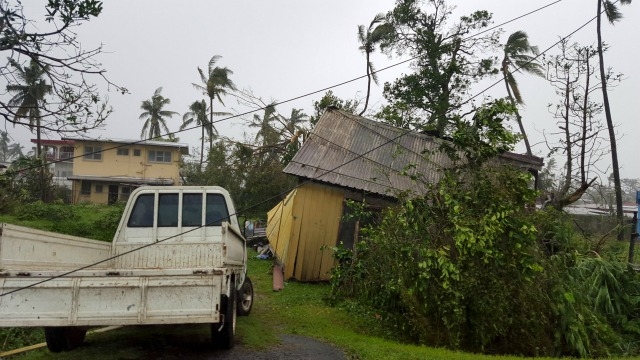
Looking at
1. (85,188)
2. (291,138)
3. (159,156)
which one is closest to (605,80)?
(291,138)

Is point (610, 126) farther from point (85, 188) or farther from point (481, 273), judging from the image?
point (85, 188)

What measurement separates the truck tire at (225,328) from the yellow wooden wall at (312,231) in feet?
23.7

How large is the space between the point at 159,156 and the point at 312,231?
1127 inches

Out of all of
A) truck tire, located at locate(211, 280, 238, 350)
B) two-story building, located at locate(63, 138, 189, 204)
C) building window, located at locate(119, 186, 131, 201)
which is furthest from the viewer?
building window, located at locate(119, 186, 131, 201)

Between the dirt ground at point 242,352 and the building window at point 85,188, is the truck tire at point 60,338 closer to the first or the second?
the dirt ground at point 242,352

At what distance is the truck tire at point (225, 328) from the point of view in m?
6.43

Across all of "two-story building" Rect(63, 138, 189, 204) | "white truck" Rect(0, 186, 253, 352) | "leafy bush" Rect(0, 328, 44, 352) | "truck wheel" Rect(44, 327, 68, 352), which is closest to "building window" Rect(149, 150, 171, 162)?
"two-story building" Rect(63, 138, 189, 204)

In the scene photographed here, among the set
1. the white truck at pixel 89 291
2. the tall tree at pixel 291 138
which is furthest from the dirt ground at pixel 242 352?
the tall tree at pixel 291 138

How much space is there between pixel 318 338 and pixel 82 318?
147 inches

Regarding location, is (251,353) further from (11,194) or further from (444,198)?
(11,194)

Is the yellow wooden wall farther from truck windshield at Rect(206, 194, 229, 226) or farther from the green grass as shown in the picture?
truck windshield at Rect(206, 194, 229, 226)

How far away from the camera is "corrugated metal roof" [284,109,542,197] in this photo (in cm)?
1390

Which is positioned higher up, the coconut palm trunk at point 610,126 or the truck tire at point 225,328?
the coconut palm trunk at point 610,126

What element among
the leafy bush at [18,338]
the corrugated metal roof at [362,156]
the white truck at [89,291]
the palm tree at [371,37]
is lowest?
the leafy bush at [18,338]
